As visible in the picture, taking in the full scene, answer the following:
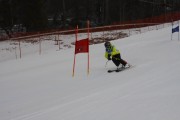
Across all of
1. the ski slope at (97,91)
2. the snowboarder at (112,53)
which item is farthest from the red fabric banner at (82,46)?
the ski slope at (97,91)

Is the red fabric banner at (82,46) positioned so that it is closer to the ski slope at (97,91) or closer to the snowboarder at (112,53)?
the snowboarder at (112,53)

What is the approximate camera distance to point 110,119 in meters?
8.98

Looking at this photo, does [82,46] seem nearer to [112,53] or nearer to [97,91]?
[112,53]

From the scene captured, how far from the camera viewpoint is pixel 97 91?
40.6ft

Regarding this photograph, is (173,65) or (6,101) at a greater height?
(173,65)

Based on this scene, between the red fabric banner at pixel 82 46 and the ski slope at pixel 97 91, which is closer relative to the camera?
the ski slope at pixel 97 91

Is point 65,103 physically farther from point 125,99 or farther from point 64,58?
point 64,58

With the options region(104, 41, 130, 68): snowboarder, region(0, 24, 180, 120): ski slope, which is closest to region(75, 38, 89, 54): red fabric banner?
region(104, 41, 130, 68): snowboarder

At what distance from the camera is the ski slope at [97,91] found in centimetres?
956

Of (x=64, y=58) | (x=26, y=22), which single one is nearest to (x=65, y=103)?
(x=64, y=58)

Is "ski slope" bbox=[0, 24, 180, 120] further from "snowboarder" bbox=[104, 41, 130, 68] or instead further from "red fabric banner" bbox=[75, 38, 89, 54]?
"red fabric banner" bbox=[75, 38, 89, 54]

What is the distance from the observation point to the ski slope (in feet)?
31.4

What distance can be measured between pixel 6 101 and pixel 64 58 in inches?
414

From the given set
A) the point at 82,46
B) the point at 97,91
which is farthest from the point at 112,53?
the point at 97,91
